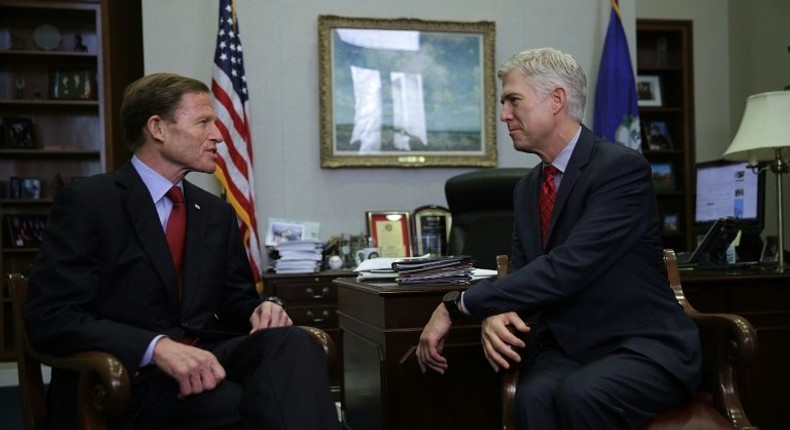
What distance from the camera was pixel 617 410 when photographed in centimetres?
174

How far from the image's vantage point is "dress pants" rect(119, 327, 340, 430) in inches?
68.3

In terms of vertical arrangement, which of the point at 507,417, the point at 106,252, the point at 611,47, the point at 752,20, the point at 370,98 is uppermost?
the point at 752,20

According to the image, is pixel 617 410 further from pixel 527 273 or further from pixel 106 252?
pixel 106 252

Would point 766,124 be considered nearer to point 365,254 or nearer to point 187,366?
point 365,254

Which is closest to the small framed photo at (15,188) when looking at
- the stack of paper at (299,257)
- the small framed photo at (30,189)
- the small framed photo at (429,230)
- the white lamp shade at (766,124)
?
the small framed photo at (30,189)

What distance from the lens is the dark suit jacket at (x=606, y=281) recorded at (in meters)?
1.90

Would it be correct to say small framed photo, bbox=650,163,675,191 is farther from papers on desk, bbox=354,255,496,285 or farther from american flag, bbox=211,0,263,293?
papers on desk, bbox=354,255,496,285

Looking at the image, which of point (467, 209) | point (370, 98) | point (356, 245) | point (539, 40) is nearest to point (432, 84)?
point (370, 98)

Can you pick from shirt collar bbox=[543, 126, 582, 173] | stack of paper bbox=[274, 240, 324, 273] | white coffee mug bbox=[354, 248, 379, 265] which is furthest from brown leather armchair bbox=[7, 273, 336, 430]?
white coffee mug bbox=[354, 248, 379, 265]

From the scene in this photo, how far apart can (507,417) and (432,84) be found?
3.16m

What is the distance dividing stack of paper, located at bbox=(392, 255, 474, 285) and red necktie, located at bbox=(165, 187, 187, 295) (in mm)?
740

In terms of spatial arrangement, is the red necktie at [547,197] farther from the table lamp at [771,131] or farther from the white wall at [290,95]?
the white wall at [290,95]

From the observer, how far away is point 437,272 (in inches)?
98.3

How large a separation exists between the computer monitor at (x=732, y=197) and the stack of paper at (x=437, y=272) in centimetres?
162
